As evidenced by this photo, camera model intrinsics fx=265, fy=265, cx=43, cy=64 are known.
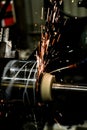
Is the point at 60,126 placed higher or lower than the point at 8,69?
lower

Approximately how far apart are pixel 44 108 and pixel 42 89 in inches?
28.6

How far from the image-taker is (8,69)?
2594 mm

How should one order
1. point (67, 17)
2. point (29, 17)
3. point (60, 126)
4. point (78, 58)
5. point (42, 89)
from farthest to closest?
point (29, 17) → point (67, 17) → point (78, 58) → point (60, 126) → point (42, 89)

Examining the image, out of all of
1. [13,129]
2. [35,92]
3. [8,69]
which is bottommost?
[13,129]

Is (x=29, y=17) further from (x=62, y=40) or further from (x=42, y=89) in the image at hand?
(x=42, y=89)

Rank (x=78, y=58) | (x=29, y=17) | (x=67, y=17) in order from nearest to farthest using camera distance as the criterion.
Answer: (x=78, y=58), (x=67, y=17), (x=29, y=17)

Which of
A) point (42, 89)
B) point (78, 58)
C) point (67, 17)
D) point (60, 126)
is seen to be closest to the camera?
point (42, 89)

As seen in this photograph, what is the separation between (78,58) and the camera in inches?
132

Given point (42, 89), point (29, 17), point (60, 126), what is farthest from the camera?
point (29, 17)

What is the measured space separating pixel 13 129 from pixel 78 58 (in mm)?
1183

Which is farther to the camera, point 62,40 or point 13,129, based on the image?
point 62,40

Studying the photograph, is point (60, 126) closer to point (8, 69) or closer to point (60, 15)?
point (8, 69)

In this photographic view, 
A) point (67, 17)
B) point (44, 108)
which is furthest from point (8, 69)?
point (67, 17)

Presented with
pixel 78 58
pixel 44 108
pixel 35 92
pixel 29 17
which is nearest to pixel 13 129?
pixel 44 108
